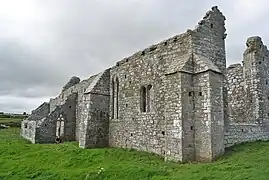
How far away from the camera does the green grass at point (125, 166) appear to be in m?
10.0

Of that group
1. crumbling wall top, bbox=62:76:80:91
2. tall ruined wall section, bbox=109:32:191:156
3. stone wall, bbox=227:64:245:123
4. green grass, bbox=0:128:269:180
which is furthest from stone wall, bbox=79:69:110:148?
crumbling wall top, bbox=62:76:80:91

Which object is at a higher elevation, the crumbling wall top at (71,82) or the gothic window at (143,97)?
the crumbling wall top at (71,82)

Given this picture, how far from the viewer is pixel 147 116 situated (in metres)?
16.3

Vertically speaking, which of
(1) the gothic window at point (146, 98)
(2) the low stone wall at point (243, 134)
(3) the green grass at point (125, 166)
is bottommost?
(3) the green grass at point (125, 166)

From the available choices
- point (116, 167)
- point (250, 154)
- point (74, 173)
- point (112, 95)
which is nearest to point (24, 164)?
point (74, 173)

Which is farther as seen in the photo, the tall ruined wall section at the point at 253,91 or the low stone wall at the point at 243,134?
the tall ruined wall section at the point at 253,91

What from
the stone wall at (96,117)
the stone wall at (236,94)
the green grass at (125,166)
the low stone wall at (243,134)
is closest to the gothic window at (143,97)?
the green grass at (125,166)

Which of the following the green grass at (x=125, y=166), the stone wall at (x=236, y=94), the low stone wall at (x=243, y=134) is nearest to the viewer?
the green grass at (x=125, y=166)

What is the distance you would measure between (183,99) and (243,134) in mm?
4520

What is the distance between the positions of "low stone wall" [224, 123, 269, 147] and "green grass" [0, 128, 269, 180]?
49 cm

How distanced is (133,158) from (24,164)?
5.60 m

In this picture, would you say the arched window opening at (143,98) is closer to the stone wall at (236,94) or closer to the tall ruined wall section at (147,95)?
the tall ruined wall section at (147,95)

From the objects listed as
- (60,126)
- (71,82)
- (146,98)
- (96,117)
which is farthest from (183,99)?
(71,82)

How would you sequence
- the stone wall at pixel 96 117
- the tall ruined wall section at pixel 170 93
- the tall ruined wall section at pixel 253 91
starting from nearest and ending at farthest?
1. the tall ruined wall section at pixel 170 93
2. the tall ruined wall section at pixel 253 91
3. the stone wall at pixel 96 117
